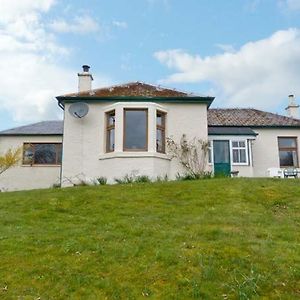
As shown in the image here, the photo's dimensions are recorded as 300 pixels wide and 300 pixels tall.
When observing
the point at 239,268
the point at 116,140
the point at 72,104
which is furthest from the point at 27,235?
the point at 72,104

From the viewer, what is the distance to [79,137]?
20.5 metres

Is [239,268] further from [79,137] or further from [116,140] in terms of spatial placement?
[79,137]

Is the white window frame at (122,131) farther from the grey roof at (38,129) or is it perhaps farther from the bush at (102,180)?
the grey roof at (38,129)

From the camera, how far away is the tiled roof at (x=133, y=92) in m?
20.9

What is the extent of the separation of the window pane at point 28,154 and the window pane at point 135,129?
9.69m

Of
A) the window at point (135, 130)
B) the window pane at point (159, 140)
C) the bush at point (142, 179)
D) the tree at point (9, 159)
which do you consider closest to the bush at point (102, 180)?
the bush at point (142, 179)

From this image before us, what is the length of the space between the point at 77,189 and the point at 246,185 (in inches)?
244

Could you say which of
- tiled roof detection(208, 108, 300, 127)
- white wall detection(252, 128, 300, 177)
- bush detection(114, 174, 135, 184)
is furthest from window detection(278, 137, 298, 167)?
bush detection(114, 174, 135, 184)

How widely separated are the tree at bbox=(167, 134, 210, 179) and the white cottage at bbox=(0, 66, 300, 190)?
306mm

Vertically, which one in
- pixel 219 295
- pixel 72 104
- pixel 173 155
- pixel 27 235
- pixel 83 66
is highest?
pixel 83 66

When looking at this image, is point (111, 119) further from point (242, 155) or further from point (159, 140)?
point (242, 155)

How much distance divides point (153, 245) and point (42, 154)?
19.8 meters

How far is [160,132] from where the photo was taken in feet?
66.8

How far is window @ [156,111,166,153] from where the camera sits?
2004 cm
